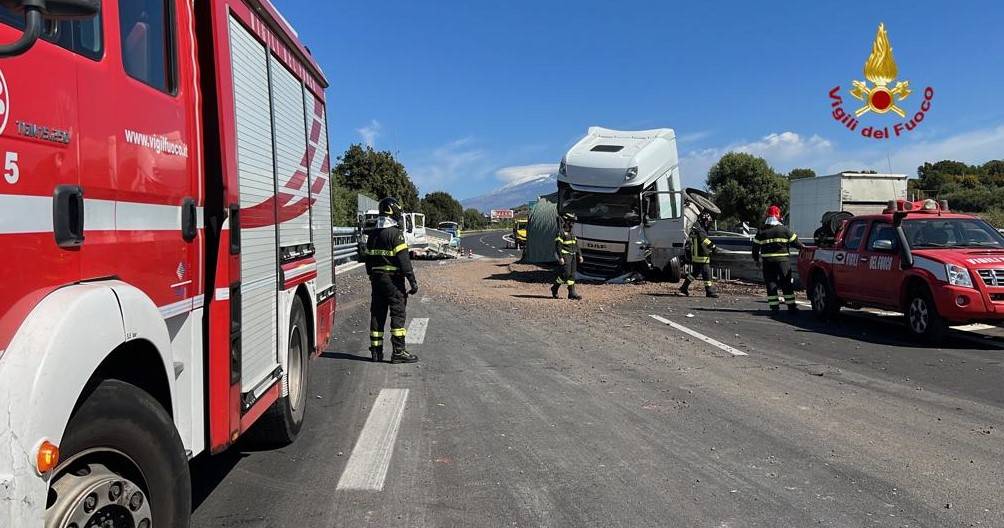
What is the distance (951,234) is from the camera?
10.9 meters

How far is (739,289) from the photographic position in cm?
1822

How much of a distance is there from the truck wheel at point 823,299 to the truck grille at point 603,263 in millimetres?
6010

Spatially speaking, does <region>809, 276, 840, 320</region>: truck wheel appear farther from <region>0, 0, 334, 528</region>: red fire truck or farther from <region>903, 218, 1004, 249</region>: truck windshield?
<region>0, 0, 334, 528</region>: red fire truck

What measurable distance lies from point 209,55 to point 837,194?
66.8 ft

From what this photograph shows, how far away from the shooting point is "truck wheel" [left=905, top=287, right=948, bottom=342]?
9.98 meters

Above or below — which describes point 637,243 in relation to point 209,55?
below

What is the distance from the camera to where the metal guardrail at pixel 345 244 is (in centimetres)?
2683

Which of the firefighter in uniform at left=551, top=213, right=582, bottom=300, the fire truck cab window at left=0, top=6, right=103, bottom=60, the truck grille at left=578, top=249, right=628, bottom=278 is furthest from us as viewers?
the truck grille at left=578, top=249, right=628, bottom=278

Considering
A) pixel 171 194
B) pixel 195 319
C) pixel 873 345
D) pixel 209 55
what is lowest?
pixel 873 345

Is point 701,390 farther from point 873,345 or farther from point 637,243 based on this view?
point 637,243

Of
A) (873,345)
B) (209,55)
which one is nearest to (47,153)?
(209,55)

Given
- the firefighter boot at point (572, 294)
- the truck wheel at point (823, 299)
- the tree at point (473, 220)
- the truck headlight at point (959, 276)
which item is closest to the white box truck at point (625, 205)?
the firefighter boot at point (572, 294)

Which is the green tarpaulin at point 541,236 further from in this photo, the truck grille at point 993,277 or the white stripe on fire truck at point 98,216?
the white stripe on fire truck at point 98,216

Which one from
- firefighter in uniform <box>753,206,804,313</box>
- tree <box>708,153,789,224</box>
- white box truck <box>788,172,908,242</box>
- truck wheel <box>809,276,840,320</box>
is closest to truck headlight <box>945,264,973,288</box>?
truck wheel <box>809,276,840,320</box>
